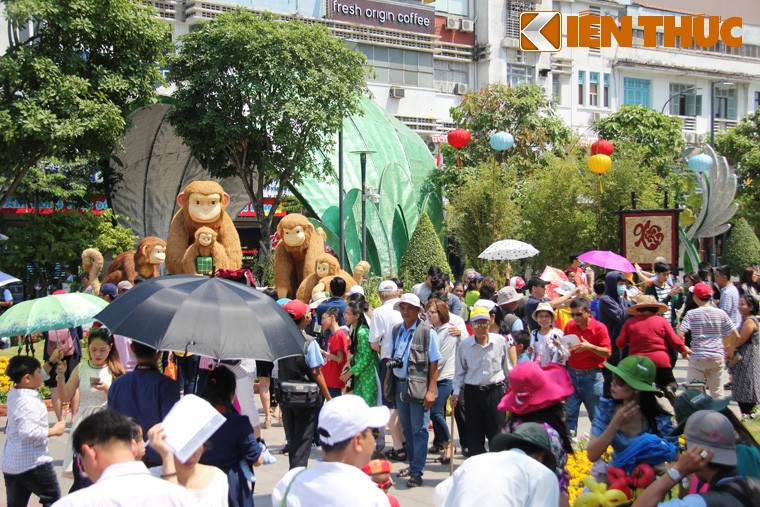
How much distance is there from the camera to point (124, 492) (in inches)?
122

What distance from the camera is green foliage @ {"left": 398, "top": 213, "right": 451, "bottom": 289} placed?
69.8 feet

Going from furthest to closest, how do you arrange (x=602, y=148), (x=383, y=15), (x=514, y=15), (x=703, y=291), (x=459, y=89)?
1. (x=514, y=15)
2. (x=459, y=89)
3. (x=383, y=15)
4. (x=602, y=148)
5. (x=703, y=291)

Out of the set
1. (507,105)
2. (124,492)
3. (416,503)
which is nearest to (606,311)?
(416,503)

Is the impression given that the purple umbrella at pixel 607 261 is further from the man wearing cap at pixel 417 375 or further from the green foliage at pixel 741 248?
the green foliage at pixel 741 248

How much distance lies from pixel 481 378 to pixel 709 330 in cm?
373

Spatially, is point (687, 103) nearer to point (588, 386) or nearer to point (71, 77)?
point (71, 77)

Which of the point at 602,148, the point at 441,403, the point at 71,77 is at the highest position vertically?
the point at 71,77

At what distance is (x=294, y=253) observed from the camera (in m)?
15.7

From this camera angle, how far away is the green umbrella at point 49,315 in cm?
813

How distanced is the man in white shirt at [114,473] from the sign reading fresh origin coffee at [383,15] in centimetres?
3260

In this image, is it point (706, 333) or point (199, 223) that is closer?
point (706, 333)

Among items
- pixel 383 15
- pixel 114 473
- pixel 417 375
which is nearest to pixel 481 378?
pixel 417 375

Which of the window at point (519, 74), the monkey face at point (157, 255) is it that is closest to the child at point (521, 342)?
the monkey face at point (157, 255)

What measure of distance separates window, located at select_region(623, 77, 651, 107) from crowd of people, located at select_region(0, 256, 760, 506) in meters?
32.5
